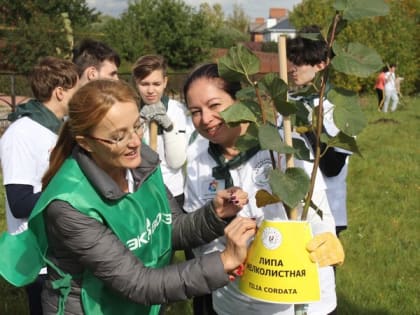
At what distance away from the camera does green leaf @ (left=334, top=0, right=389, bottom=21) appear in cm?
146

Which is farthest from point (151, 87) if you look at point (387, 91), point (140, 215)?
point (387, 91)

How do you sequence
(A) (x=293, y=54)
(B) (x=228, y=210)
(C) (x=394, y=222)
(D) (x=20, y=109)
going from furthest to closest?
(C) (x=394, y=222) → (A) (x=293, y=54) → (D) (x=20, y=109) → (B) (x=228, y=210)

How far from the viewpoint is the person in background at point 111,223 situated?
1596mm

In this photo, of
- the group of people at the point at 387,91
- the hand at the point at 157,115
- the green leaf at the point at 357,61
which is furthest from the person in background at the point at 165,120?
the group of people at the point at 387,91

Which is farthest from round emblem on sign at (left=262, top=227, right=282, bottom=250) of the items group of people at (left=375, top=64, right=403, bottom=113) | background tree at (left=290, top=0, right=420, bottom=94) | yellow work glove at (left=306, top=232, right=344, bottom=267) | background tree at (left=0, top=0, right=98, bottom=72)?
background tree at (left=0, top=0, right=98, bottom=72)

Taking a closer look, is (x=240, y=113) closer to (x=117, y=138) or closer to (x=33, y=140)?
(x=117, y=138)

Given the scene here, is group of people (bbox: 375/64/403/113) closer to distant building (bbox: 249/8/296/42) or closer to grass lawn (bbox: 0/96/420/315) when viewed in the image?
grass lawn (bbox: 0/96/420/315)

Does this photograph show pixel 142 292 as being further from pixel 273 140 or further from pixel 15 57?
pixel 15 57

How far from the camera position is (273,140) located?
152cm

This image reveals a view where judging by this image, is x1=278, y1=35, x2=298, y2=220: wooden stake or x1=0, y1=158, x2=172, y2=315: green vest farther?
x1=0, y1=158, x2=172, y2=315: green vest

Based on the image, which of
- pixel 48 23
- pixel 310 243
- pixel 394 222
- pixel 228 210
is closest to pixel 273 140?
pixel 310 243

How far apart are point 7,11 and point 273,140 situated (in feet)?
124

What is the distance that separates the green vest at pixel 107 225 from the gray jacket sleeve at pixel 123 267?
0.04 metres

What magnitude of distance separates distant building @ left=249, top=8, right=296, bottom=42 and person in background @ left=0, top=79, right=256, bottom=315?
248 feet
